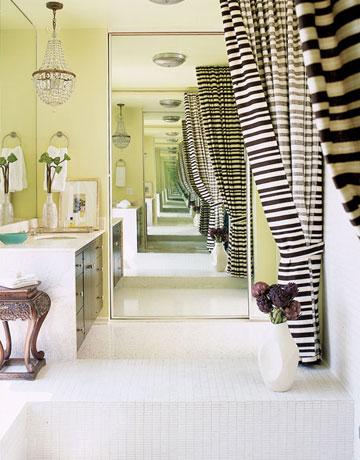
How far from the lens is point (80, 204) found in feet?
13.9

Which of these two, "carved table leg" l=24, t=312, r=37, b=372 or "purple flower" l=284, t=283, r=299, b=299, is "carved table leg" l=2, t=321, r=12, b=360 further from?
"purple flower" l=284, t=283, r=299, b=299

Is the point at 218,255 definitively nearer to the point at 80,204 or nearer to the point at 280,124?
the point at 80,204

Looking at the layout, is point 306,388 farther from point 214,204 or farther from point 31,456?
point 214,204

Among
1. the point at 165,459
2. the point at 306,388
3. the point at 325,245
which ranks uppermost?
the point at 325,245

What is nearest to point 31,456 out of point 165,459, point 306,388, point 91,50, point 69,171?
point 165,459

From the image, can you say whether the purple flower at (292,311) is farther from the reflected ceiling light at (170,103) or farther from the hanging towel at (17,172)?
the reflected ceiling light at (170,103)

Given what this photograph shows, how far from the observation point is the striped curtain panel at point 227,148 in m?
4.24

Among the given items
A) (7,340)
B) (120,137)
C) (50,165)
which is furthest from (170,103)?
(7,340)

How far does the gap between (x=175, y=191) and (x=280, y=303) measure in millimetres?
2010

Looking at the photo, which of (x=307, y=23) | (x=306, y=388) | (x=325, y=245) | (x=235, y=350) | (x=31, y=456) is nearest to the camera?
(x=307, y=23)

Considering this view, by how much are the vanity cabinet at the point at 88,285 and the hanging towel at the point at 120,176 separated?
0.52 metres

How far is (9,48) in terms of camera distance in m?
3.50

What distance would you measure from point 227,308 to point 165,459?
7.00ft

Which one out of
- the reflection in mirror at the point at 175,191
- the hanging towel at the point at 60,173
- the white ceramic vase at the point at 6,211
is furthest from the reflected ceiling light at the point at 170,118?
the white ceramic vase at the point at 6,211
